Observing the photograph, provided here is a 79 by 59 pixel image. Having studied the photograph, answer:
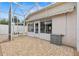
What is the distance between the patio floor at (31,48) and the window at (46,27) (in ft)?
1.79

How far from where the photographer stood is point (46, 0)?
607 cm

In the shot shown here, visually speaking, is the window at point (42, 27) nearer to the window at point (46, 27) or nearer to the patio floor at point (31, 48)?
the window at point (46, 27)

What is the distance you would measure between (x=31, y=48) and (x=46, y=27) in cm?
122

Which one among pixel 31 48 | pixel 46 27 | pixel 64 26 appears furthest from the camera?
pixel 46 27

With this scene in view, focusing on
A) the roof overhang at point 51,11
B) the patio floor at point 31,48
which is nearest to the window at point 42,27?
the roof overhang at point 51,11

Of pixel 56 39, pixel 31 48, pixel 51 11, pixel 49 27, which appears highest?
pixel 51 11

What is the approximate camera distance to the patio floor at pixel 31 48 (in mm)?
6578

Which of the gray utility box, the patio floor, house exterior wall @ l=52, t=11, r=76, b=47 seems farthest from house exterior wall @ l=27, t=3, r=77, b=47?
the patio floor

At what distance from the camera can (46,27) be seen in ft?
25.2

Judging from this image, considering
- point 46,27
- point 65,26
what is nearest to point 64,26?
point 65,26

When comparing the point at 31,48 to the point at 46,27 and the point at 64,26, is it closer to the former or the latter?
the point at 46,27

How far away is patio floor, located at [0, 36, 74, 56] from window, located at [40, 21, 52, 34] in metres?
0.55

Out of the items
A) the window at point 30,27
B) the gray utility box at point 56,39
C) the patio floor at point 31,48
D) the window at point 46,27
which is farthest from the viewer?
the window at point 46,27

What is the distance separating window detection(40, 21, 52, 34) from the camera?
7562 mm
